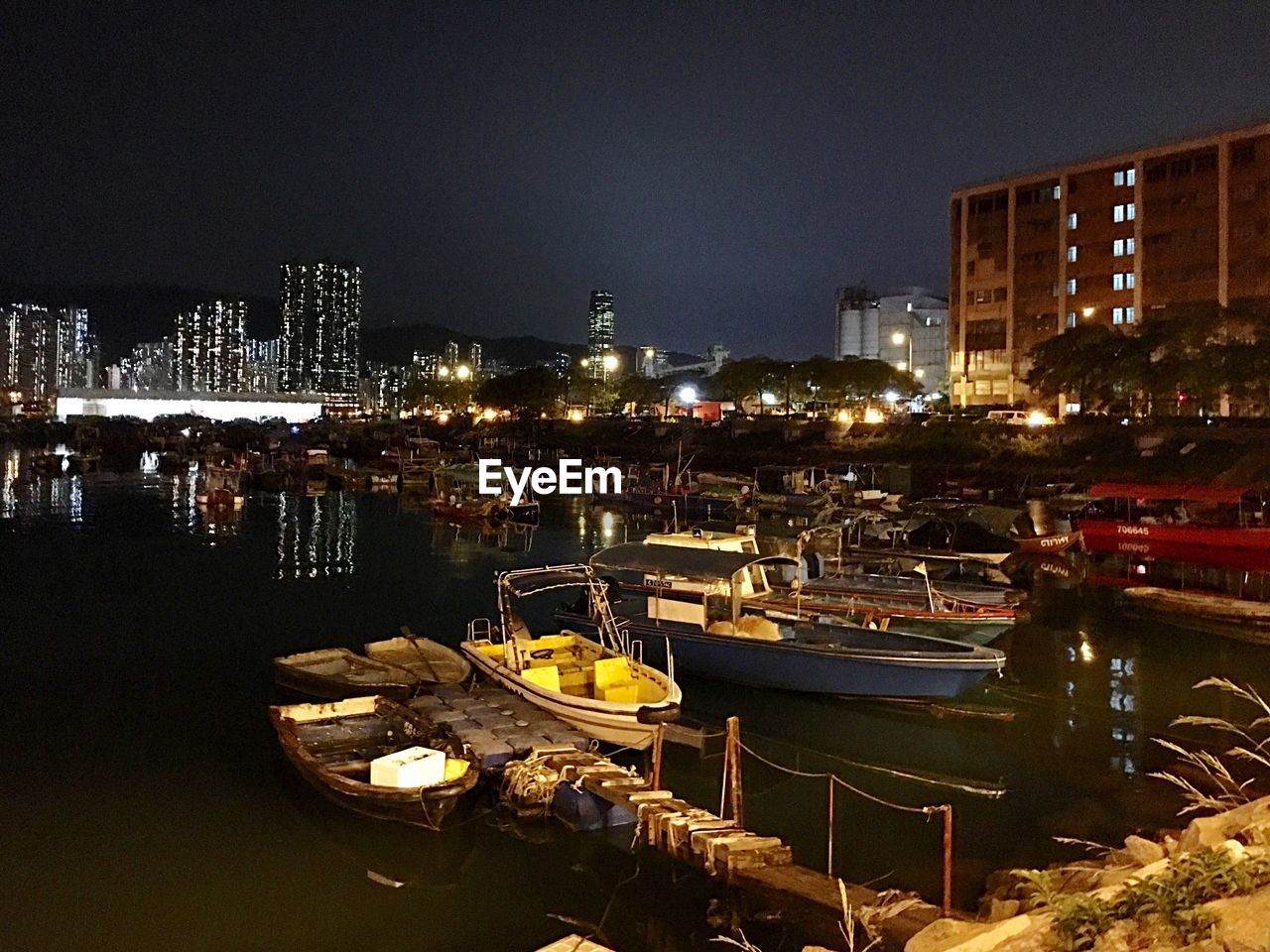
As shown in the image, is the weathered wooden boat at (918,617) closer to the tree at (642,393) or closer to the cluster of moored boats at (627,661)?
the cluster of moored boats at (627,661)

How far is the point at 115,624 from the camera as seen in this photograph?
25969 mm

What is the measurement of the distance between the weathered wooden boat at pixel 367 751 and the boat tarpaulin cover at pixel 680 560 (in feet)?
19.6

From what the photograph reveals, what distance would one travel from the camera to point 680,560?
19.5 m

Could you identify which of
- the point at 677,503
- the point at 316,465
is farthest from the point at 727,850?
the point at 316,465

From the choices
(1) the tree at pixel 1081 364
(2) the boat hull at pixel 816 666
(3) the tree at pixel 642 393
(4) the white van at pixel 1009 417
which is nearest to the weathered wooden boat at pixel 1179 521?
(1) the tree at pixel 1081 364

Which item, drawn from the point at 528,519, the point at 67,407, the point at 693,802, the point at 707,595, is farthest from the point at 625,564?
the point at 67,407

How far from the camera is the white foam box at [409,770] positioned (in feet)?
41.4

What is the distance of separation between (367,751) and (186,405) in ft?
580

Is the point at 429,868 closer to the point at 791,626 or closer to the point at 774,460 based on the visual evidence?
the point at 791,626

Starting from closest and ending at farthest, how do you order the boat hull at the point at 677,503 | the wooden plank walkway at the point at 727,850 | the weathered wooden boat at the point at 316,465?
the wooden plank walkway at the point at 727,850
the boat hull at the point at 677,503
the weathered wooden boat at the point at 316,465

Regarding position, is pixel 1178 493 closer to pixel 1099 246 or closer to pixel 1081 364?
pixel 1081 364

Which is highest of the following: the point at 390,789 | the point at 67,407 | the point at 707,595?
the point at 67,407

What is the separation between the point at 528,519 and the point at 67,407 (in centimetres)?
14083

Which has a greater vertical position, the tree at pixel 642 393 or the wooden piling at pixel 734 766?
the tree at pixel 642 393
